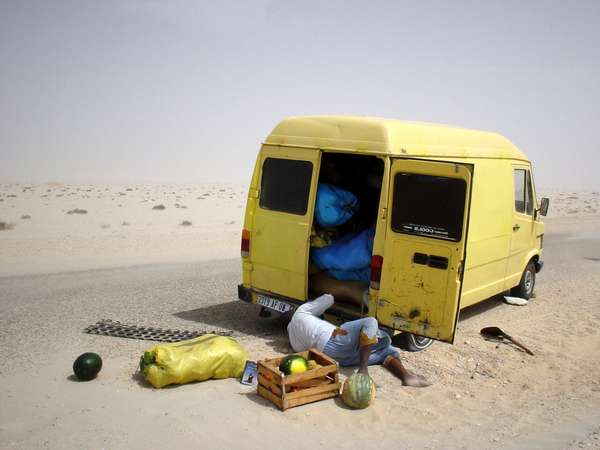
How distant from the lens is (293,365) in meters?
5.42

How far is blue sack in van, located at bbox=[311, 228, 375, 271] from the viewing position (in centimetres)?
687

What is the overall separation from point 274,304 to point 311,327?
1032mm

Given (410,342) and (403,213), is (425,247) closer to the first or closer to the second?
(403,213)

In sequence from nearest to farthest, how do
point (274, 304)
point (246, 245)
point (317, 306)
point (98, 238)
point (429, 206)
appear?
1. point (429, 206)
2. point (317, 306)
3. point (274, 304)
4. point (246, 245)
5. point (98, 238)

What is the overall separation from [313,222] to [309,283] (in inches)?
34.8

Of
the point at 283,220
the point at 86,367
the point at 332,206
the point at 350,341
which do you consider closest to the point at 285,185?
the point at 283,220

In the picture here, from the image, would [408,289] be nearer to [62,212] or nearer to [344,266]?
[344,266]

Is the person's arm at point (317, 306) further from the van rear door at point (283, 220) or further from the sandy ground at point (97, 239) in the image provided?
the sandy ground at point (97, 239)

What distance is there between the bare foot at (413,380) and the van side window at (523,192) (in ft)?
12.3

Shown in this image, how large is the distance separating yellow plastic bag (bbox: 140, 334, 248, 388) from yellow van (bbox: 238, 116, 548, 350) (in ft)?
4.90

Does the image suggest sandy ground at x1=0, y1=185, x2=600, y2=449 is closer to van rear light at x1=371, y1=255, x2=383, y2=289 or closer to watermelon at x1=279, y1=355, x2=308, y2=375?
watermelon at x1=279, y1=355, x2=308, y2=375

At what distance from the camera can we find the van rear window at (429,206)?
595cm

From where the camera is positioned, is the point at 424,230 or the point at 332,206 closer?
the point at 424,230

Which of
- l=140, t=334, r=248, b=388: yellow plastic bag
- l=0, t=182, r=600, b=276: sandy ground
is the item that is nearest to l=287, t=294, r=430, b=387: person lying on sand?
l=140, t=334, r=248, b=388: yellow plastic bag
